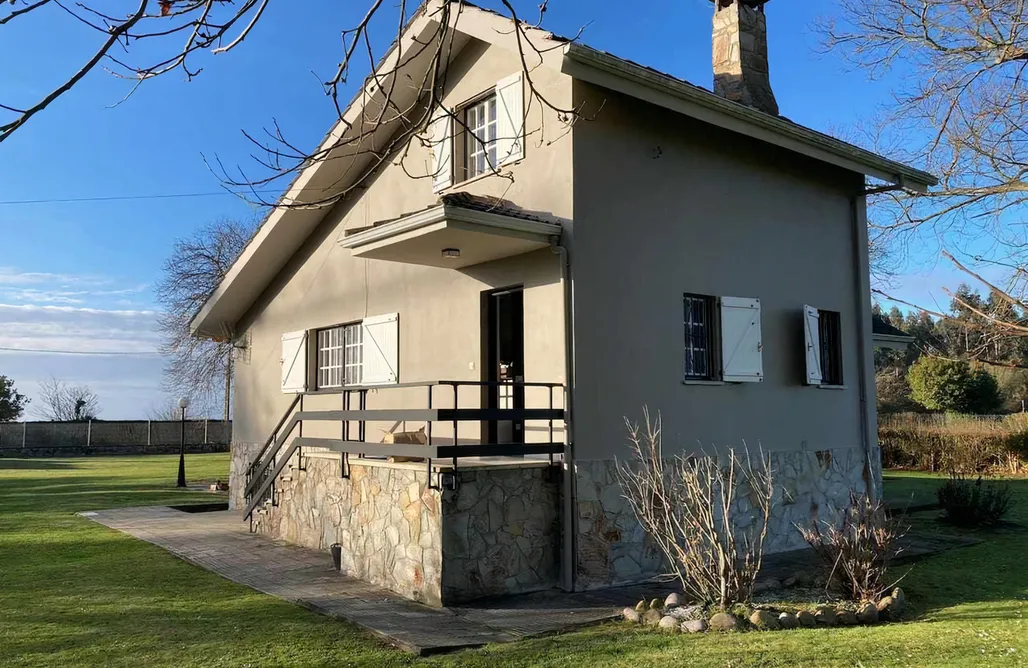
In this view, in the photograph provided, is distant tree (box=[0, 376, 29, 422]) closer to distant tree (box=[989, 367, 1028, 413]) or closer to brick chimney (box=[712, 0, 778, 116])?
brick chimney (box=[712, 0, 778, 116])

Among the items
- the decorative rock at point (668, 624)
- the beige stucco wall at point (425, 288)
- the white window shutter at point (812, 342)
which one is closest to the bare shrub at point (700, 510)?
the decorative rock at point (668, 624)

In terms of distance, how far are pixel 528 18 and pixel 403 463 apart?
5242 millimetres

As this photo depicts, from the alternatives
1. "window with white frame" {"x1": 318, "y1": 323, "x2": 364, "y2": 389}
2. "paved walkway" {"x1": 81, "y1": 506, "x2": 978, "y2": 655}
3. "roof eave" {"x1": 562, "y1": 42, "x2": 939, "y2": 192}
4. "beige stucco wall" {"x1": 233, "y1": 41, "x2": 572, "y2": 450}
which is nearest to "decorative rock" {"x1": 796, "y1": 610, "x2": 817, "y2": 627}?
"paved walkway" {"x1": 81, "y1": 506, "x2": 978, "y2": 655}

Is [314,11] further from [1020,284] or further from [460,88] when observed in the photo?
[1020,284]

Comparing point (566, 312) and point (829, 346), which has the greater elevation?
point (566, 312)

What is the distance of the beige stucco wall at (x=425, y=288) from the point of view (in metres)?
9.21

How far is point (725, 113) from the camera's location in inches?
379

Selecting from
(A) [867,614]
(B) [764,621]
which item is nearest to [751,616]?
(B) [764,621]

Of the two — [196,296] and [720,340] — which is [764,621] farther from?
[196,296]

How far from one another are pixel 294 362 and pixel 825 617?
32.8 feet

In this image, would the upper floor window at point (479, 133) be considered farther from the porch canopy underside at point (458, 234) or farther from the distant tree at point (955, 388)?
the distant tree at point (955, 388)

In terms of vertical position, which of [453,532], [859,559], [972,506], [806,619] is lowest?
[806,619]

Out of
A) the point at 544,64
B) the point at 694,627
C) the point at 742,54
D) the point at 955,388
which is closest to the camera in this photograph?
the point at 694,627

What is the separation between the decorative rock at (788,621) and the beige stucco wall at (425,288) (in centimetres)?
321
